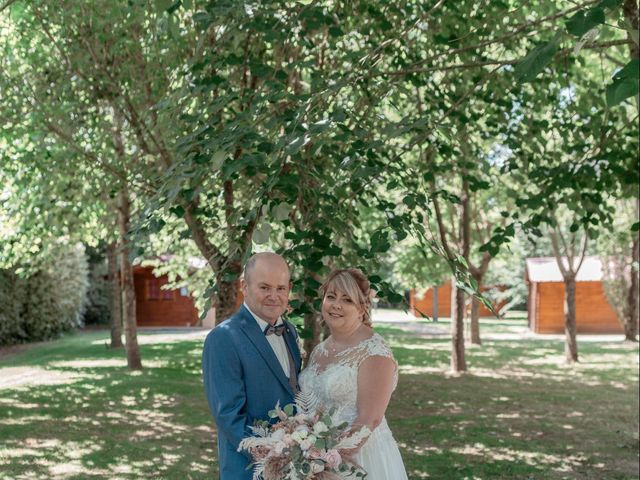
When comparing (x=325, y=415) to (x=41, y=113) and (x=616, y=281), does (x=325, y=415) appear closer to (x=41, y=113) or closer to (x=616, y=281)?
(x=41, y=113)

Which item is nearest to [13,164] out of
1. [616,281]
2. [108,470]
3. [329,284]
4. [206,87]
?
[108,470]

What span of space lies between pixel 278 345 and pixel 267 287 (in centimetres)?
37

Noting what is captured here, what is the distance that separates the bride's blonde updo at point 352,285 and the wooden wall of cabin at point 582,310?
35.8 metres

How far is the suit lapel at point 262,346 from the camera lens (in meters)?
3.91

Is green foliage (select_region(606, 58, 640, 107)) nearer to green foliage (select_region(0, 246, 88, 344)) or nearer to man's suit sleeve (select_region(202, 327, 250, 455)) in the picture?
man's suit sleeve (select_region(202, 327, 250, 455))

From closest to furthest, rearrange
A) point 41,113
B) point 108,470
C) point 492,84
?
point 492,84
point 108,470
point 41,113

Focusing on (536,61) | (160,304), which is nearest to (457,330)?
(536,61)

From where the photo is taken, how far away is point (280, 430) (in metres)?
3.51

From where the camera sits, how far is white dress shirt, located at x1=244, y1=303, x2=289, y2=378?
4.04 metres

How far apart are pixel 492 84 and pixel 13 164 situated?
786cm

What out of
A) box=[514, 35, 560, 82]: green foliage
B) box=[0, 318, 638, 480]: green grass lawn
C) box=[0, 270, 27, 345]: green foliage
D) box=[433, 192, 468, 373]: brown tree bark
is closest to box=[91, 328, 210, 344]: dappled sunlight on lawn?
box=[0, 270, 27, 345]: green foliage

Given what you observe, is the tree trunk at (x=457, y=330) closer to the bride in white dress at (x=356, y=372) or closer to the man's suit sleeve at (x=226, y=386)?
the bride in white dress at (x=356, y=372)

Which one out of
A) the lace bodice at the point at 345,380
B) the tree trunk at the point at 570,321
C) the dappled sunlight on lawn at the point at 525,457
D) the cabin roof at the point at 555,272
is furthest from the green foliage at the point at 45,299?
the lace bodice at the point at 345,380

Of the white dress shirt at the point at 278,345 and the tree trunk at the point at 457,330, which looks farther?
the tree trunk at the point at 457,330
